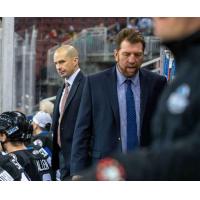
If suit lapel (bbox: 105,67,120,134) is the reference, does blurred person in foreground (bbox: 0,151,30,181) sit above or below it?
below

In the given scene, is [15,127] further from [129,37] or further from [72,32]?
[72,32]

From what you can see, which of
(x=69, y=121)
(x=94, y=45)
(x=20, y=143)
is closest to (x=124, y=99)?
(x=20, y=143)

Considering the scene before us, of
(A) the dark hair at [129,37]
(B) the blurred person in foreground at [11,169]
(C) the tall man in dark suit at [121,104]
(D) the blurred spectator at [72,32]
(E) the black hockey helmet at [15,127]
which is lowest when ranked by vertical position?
(B) the blurred person in foreground at [11,169]

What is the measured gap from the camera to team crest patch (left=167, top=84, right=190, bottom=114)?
5.28 feet

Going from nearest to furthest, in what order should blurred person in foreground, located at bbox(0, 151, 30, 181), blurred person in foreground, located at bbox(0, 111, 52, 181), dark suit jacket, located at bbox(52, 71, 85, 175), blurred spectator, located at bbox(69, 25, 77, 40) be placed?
1. blurred person in foreground, located at bbox(0, 151, 30, 181)
2. blurred person in foreground, located at bbox(0, 111, 52, 181)
3. dark suit jacket, located at bbox(52, 71, 85, 175)
4. blurred spectator, located at bbox(69, 25, 77, 40)

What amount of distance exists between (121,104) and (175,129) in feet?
9.97

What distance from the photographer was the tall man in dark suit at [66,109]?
571 centimetres

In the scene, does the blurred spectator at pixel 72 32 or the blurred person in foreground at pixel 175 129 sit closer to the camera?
the blurred person in foreground at pixel 175 129

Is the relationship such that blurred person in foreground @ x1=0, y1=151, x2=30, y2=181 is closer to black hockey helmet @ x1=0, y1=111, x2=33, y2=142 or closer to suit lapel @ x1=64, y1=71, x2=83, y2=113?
black hockey helmet @ x1=0, y1=111, x2=33, y2=142

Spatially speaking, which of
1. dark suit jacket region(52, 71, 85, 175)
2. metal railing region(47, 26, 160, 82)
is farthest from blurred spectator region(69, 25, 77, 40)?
dark suit jacket region(52, 71, 85, 175)

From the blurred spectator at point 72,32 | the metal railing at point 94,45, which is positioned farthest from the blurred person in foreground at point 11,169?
the blurred spectator at point 72,32

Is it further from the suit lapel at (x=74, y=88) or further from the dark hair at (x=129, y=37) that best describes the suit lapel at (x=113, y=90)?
the suit lapel at (x=74, y=88)

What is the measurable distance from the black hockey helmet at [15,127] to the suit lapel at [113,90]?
0.90m
